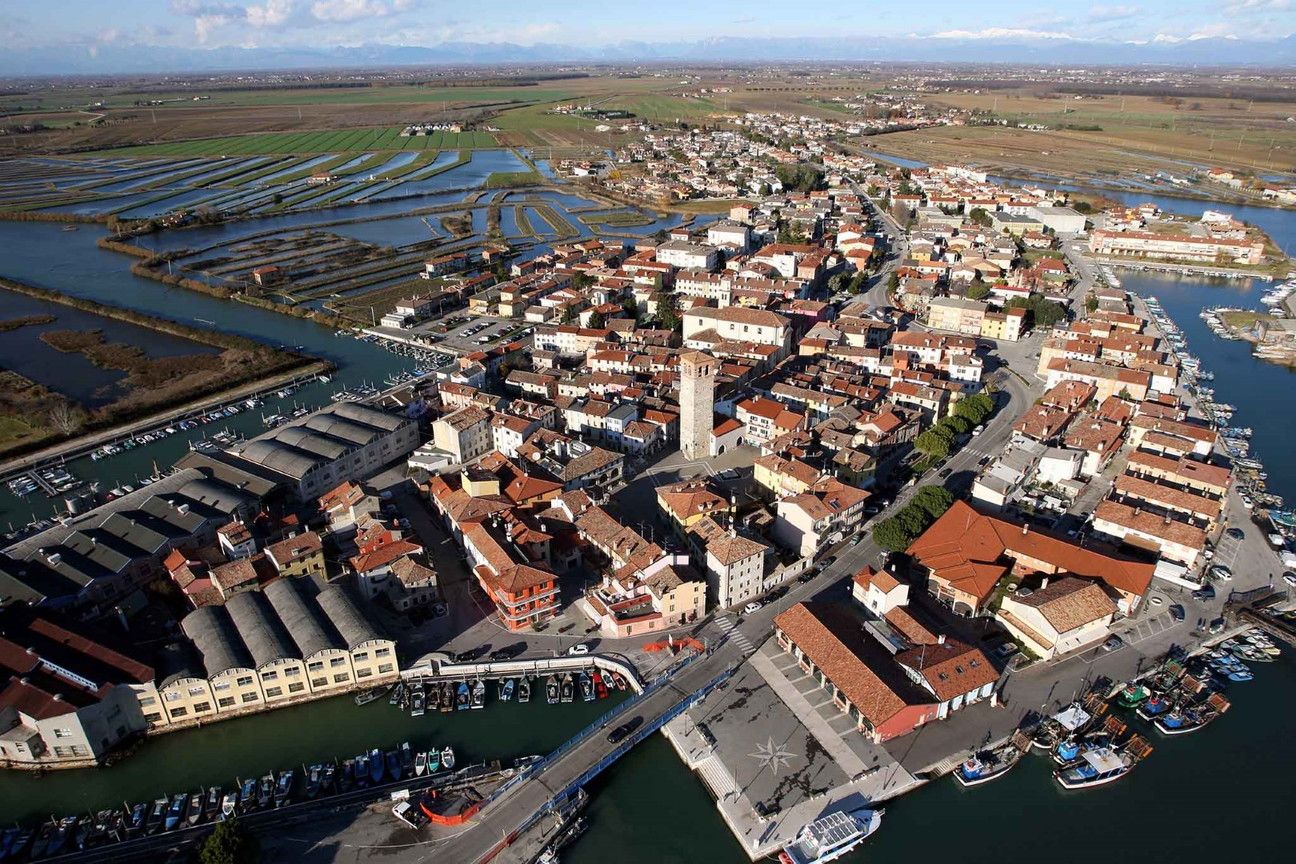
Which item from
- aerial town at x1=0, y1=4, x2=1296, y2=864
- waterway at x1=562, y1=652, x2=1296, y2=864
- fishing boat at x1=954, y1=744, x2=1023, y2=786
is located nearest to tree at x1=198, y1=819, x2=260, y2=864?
aerial town at x1=0, y1=4, x2=1296, y2=864

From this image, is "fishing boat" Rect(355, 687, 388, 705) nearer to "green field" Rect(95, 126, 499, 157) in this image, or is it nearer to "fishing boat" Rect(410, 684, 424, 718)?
"fishing boat" Rect(410, 684, 424, 718)

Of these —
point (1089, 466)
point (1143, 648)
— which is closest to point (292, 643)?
point (1143, 648)

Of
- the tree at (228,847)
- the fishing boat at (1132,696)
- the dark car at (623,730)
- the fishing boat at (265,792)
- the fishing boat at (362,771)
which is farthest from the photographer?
the fishing boat at (1132,696)

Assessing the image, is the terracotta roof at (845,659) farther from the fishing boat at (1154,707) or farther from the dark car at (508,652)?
the dark car at (508,652)

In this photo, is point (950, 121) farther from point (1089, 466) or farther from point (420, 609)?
point (420, 609)

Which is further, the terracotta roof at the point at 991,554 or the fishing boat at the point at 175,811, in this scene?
the terracotta roof at the point at 991,554

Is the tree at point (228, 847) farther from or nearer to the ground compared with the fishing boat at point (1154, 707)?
farther from the ground

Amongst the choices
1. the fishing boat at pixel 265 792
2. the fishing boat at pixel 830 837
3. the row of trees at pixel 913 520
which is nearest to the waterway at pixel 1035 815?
Result: the fishing boat at pixel 830 837
